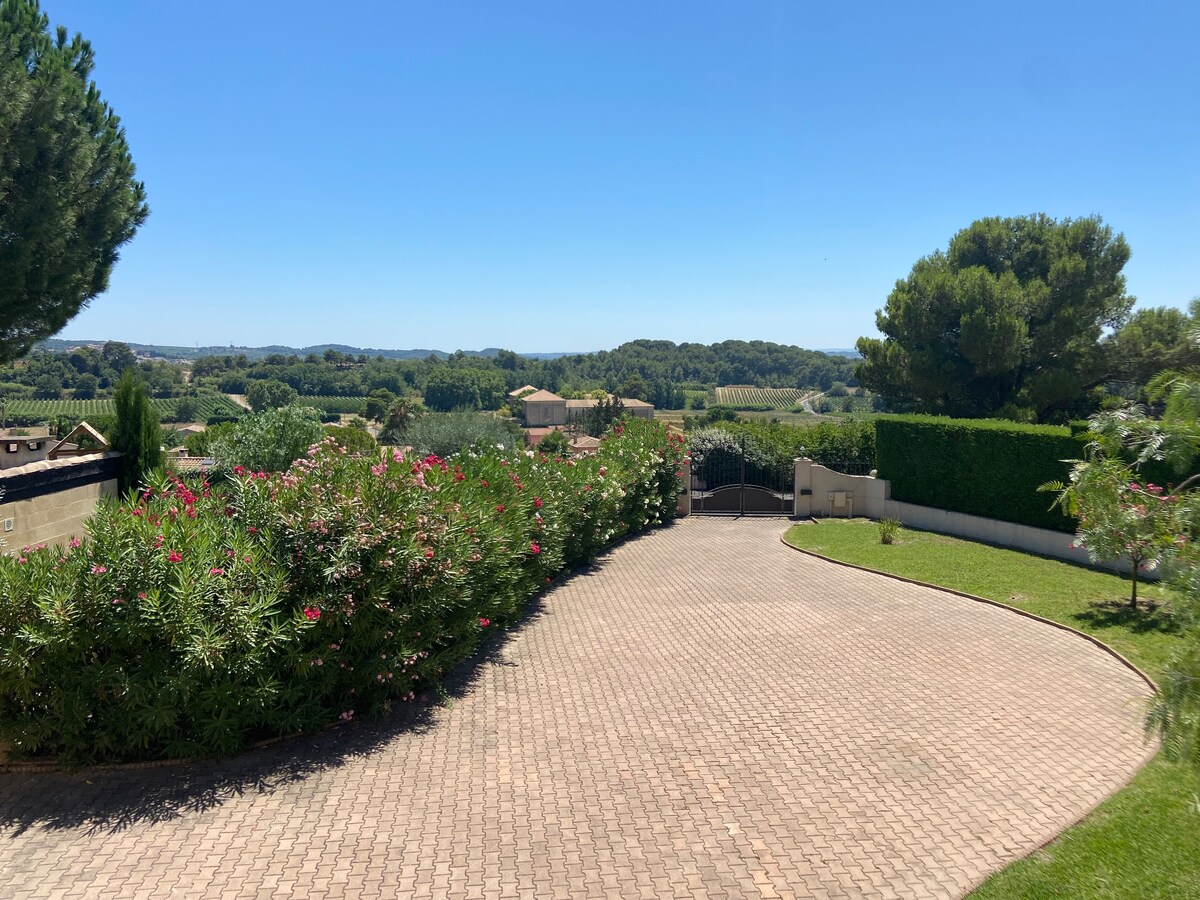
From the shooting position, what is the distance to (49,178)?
35.7 feet

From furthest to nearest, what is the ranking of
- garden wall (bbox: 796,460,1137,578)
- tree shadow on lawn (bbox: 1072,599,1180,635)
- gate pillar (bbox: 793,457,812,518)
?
gate pillar (bbox: 793,457,812,518) → garden wall (bbox: 796,460,1137,578) → tree shadow on lawn (bbox: 1072,599,1180,635)

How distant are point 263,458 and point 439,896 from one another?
15754 millimetres

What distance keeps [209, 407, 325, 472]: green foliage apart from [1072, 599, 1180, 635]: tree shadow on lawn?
1649 cm

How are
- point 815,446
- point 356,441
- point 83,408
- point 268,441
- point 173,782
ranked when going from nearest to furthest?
point 173,782 < point 356,441 < point 268,441 < point 815,446 < point 83,408

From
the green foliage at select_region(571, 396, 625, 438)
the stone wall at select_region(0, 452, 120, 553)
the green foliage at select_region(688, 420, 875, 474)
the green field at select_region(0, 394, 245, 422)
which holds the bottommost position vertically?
the green field at select_region(0, 394, 245, 422)

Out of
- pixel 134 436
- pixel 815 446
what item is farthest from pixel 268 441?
pixel 815 446

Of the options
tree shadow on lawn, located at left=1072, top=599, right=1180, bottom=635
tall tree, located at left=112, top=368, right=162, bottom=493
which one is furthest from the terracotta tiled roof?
tree shadow on lawn, located at left=1072, top=599, right=1180, bottom=635

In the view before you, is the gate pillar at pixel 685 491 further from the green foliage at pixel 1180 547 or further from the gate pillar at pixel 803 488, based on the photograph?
the green foliage at pixel 1180 547

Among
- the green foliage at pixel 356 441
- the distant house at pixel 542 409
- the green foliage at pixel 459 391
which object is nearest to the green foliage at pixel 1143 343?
the green foliage at pixel 356 441

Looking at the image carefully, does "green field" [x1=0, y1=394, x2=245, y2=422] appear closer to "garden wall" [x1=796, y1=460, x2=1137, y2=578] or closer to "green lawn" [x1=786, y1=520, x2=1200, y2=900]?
"garden wall" [x1=796, y1=460, x2=1137, y2=578]

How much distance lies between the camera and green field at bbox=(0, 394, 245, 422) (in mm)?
73438

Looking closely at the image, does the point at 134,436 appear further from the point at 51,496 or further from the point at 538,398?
the point at 538,398

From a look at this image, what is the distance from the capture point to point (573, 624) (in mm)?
11016

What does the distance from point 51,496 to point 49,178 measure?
4974mm
